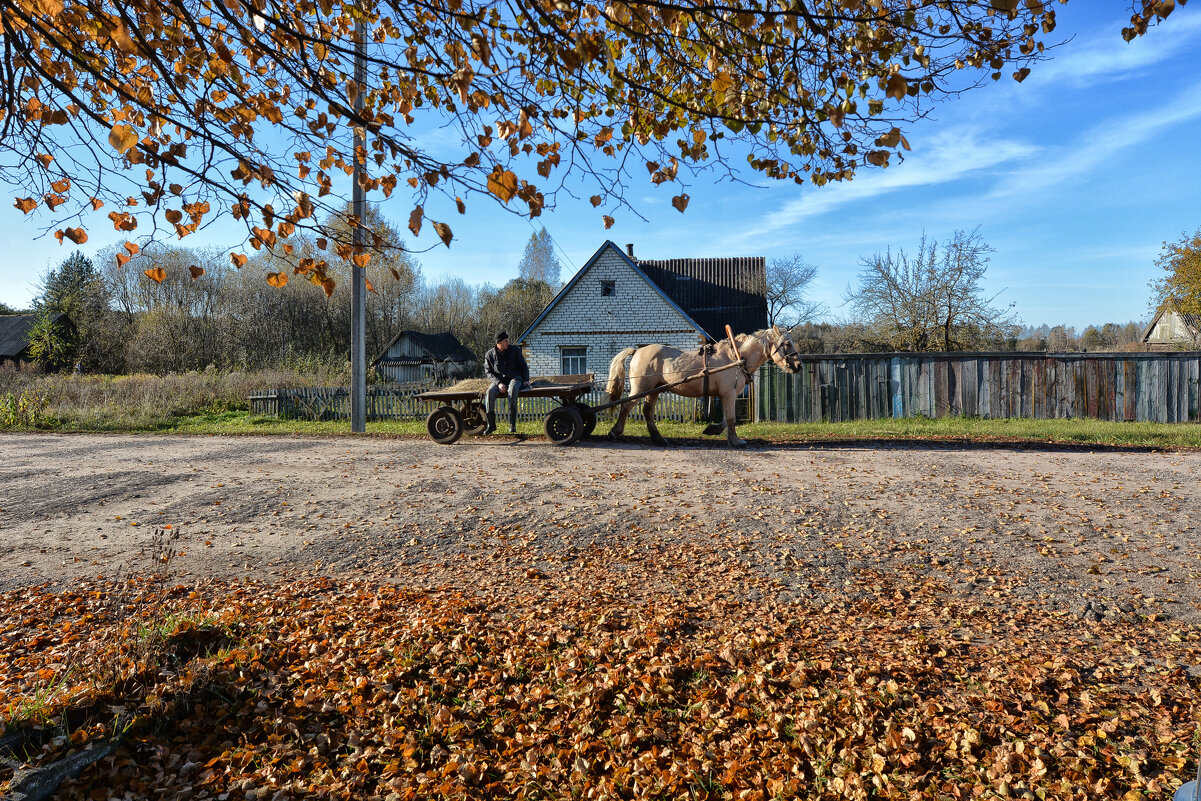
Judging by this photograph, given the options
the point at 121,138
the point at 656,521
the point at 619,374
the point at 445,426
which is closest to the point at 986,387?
the point at 619,374

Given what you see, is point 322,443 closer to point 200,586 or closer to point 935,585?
point 200,586

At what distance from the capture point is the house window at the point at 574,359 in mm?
27025

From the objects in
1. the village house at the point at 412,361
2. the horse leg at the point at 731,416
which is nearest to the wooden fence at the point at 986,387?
the horse leg at the point at 731,416

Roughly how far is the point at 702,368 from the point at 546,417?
2971 millimetres

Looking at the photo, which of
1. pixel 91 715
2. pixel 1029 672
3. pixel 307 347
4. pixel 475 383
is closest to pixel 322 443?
pixel 475 383

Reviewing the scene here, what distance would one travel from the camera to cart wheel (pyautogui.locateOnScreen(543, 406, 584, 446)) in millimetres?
11844

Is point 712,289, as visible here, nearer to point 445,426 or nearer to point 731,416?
point 731,416

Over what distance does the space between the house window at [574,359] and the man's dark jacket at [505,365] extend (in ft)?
49.6

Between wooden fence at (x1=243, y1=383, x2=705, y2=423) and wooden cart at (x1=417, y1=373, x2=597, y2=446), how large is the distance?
13.2 ft

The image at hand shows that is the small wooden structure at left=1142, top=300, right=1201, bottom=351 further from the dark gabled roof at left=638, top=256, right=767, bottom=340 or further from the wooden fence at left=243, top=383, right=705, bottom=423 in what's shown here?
the wooden fence at left=243, top=383, right=705, bottom=423

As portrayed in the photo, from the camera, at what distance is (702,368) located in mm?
11820

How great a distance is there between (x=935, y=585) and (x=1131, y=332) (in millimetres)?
114750

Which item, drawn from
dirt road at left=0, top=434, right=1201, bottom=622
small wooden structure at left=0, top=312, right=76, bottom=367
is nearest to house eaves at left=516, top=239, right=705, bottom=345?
dirt road at left=0, top=434, right=1201, bottom=622

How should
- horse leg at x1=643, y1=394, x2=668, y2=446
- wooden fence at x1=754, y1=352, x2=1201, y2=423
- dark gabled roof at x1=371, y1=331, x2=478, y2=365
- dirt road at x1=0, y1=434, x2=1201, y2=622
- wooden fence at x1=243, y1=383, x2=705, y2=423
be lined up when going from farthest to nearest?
dark gabled roof at x1=371, y1=331, x2=478, y2=365 → wooden fence at x1=243, y1=383, x2=705, y2=423 → wooden fence at x1=754, y1=352, x2=1201, y2=423 → horse leg at x1=643, y1=394, x2=668, y2=446 → dirt road at x1=0, y1=434, x2=1201, y2=622
